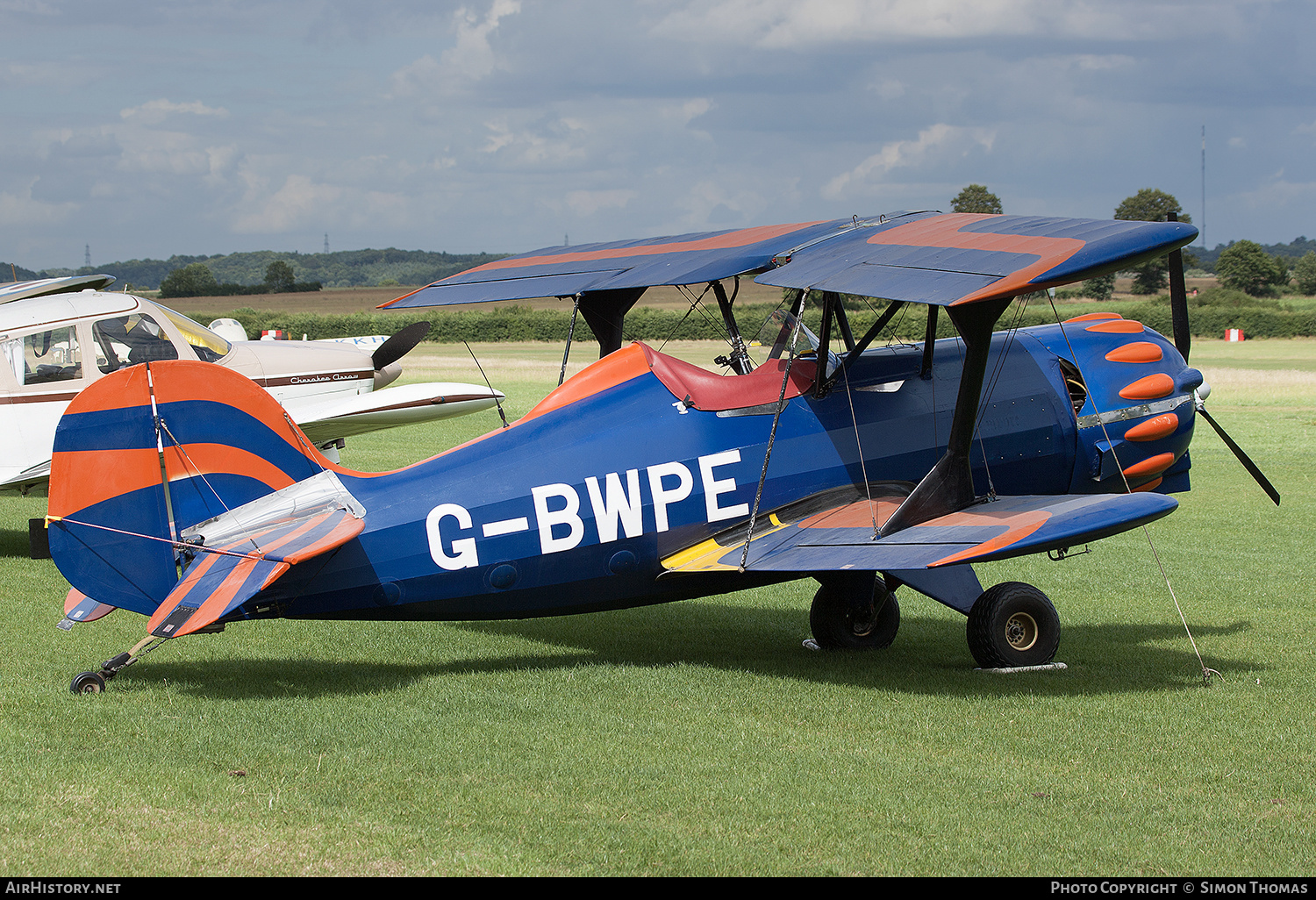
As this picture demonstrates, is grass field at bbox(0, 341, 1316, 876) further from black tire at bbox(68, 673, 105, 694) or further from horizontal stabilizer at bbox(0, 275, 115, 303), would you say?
horizontal stabilizer at bbox(0, 275, 115, 303)

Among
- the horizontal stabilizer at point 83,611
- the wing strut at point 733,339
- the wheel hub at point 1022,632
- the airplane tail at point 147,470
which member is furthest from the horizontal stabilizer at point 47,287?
the wheel hub at point 1022,632

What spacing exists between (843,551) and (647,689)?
1358 mm

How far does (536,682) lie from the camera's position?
6.68 meters

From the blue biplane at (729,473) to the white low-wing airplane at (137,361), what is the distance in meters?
4.25

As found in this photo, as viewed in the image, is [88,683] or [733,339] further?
[733,339]

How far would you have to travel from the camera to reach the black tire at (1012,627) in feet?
22.7

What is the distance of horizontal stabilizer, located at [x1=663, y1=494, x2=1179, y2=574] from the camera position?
5.77 m

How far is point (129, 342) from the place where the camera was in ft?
38.6

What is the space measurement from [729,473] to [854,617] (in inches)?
65.8

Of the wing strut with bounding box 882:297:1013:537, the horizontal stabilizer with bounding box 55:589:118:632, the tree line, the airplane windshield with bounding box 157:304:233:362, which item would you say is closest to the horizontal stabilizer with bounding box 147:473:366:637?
the horizontal stabilizer with bounding box 55:589:118:632

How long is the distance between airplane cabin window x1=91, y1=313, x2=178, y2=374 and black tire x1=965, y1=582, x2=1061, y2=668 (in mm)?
8423

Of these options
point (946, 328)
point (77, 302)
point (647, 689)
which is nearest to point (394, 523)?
point (647, 689)

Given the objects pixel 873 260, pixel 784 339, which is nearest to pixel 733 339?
pixel 784 339

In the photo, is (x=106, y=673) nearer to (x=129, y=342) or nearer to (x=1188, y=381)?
(x=129, y=342)
